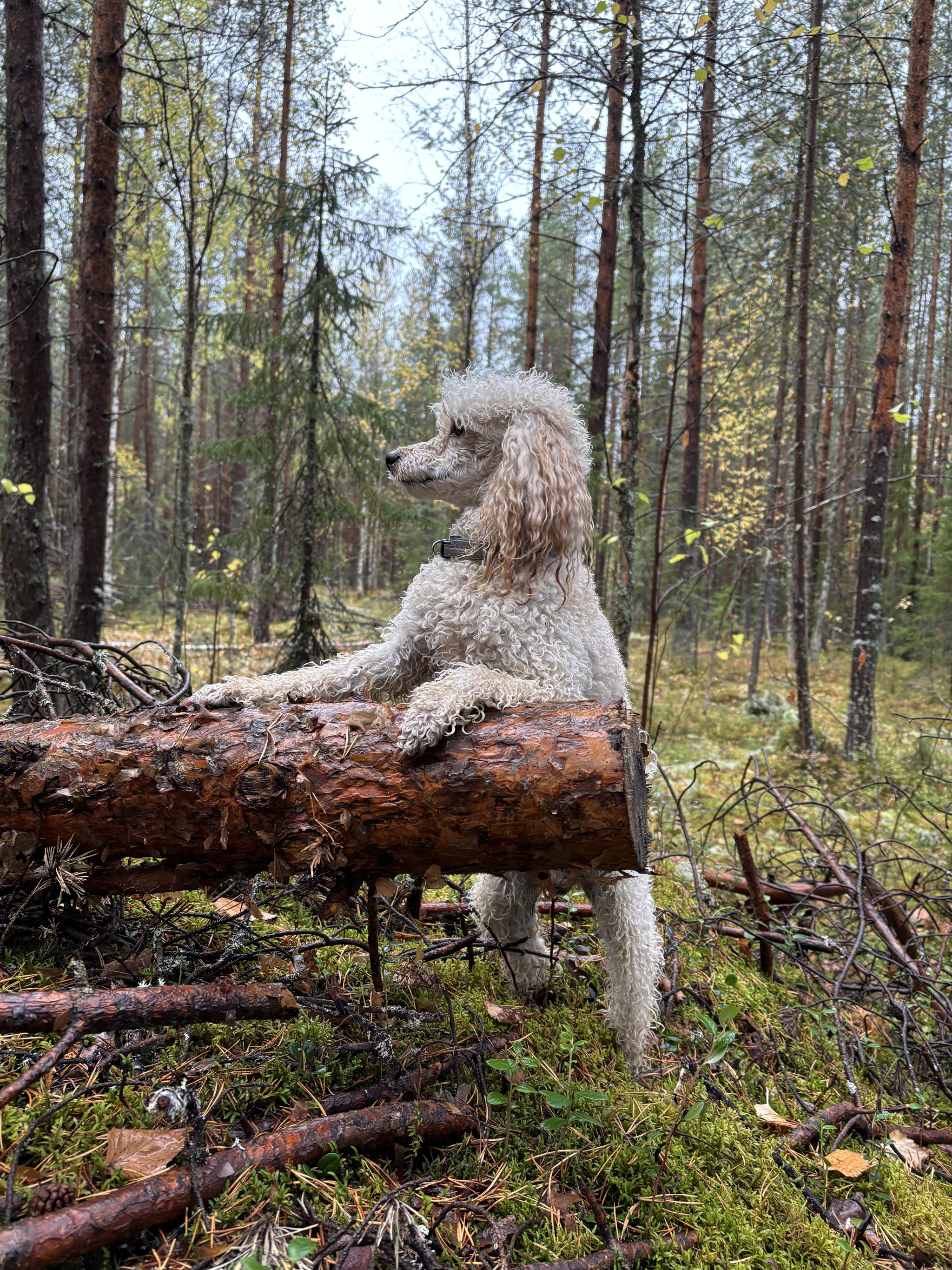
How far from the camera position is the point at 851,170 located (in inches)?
474

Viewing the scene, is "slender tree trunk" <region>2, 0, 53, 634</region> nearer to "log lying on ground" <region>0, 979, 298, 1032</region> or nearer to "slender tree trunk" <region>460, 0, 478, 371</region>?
"slender tree trunk" <region>460, 0, 478, 371</region>

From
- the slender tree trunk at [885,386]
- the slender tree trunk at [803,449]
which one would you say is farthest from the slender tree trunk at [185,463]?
the slender tree trunk at [885,386]

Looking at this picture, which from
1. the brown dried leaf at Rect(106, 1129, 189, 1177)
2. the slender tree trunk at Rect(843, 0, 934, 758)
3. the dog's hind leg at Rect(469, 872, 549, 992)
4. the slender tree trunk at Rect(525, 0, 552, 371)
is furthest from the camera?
the slender tree trunk at Rect(843, 0, 934, 758)

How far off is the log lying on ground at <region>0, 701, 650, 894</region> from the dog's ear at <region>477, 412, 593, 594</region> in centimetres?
59

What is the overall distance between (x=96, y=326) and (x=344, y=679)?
206 inches

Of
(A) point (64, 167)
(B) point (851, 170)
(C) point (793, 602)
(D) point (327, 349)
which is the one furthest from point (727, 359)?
(A) point (64, 167)

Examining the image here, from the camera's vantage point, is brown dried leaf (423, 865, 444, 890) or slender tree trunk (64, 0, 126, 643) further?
slender tree trunk (64, 0, 126, 643)

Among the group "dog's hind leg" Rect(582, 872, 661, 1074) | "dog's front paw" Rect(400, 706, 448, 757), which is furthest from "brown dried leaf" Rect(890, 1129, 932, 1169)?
"dog's front paw" Rect(400, 706, 448, 757)

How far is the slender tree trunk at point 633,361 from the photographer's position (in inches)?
199

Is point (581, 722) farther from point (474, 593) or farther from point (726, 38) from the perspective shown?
point (726, 38)

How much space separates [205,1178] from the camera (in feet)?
5.23

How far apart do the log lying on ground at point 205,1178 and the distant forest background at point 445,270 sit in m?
3.54

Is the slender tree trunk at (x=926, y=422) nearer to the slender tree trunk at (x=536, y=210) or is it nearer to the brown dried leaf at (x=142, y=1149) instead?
the slender tree trunk at (x=536, y=210)

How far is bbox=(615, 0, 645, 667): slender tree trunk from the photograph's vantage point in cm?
505
